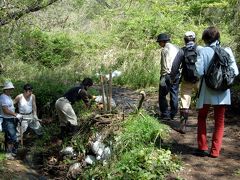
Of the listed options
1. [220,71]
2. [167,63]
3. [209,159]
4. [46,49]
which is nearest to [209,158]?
[209,159]

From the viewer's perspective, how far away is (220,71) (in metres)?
6.06

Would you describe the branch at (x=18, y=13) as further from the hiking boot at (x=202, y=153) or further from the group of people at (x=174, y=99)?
the hiking boot at (x=202, y=153)

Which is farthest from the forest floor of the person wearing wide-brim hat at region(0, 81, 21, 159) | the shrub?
the shrub

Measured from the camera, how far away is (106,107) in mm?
9289

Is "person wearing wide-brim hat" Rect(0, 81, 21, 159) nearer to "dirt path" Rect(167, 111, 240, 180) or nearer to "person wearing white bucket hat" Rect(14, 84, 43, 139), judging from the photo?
"person wearing white bucket hat" Rect(14, 84, 43, 139)

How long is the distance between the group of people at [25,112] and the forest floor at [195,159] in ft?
2.02

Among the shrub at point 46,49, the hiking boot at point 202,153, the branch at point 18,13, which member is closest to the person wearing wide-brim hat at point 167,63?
the hiking boot at point 202,153

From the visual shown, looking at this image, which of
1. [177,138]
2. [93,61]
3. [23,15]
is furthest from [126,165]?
[93,61]

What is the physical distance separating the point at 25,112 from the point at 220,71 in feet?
18.0

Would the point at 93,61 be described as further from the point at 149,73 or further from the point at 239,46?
the point at 239,46

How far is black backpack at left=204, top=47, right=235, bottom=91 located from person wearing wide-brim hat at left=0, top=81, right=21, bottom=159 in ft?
15.8

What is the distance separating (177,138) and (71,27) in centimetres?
1851

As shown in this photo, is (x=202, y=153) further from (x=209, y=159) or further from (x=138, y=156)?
(x=138, y=156)

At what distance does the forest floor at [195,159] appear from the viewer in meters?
6.37
